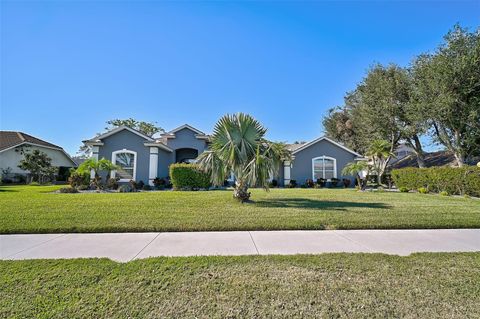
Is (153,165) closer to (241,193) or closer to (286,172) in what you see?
(241,193)

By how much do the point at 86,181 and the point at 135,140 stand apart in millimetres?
4686

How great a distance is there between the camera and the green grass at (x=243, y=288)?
2615 mm

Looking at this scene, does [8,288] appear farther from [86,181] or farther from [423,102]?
[423,102]

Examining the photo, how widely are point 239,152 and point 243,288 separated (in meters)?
7.04

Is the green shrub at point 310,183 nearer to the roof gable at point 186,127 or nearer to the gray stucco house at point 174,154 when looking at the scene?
the gray stucco house at point 174,154

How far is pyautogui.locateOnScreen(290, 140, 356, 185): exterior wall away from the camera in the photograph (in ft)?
73.7

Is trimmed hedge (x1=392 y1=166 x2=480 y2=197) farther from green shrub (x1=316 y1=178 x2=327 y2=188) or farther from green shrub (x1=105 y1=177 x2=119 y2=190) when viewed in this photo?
green shrub (x1=105 y1=177 x2=119 y2=190)

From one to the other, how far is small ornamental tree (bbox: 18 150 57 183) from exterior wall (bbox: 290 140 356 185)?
26745mm

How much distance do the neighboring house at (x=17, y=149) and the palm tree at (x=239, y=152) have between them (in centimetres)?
2837

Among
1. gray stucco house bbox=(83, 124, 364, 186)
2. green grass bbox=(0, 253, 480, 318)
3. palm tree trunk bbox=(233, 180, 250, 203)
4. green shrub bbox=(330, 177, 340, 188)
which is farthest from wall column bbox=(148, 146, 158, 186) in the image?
green shrub bbox=(330, 177, 340, 188)

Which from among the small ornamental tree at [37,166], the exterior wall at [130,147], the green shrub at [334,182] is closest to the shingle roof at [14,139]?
the small ornamental tree at [37,166]

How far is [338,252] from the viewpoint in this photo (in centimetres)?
451

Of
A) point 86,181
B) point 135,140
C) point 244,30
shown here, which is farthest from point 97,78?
point 244,30

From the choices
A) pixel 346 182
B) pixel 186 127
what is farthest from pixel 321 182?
pixel 186 127
